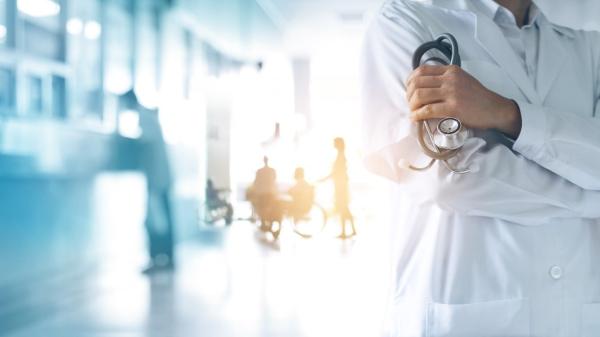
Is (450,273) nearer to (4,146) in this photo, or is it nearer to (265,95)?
(4,146)

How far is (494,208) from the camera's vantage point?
2.93ft

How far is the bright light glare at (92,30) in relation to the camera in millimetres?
2191

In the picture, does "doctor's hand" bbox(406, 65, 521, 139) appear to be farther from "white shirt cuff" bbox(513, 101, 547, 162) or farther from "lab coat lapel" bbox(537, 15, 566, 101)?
"lab coat lapel" bbox(537, 15, 566, 101)

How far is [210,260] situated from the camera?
2.82 m

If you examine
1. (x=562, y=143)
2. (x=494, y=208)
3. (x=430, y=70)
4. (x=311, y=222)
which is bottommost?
(x=311, y=222)

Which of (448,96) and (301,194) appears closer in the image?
(448,96)

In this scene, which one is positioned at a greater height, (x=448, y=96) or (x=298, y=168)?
(x=448, y=96)

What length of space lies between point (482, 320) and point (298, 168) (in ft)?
6.08

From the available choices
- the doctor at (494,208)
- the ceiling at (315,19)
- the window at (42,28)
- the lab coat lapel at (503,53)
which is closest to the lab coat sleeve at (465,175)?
the doctor at (494,208)

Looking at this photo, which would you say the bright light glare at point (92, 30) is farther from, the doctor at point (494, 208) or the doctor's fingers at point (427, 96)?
the doctor's fingers at point (427, 96)

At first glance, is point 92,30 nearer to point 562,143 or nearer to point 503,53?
point 503,53

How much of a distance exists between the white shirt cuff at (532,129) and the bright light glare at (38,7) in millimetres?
1713

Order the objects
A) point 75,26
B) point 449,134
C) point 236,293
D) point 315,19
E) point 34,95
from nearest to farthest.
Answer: point 449,134, point 34,95, point 75,26, point 236,293, point 315,19

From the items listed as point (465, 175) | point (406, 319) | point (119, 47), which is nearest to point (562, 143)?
point (465, 175)
